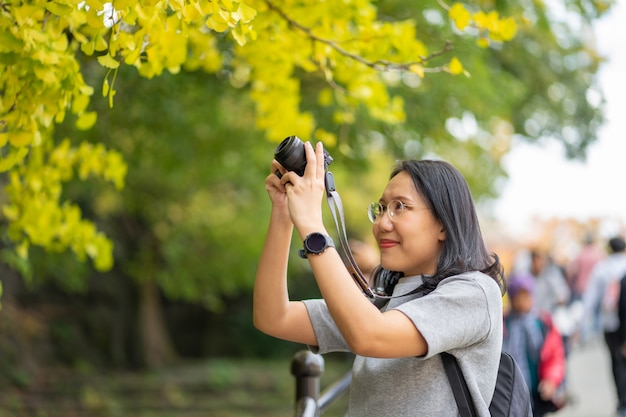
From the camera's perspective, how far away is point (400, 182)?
2.17m

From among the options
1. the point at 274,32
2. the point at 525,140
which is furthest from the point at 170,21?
the point at 525,140

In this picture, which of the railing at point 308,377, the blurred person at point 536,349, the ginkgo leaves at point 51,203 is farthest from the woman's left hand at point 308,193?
the blurred person at point 536,349

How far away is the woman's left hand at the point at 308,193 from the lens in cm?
191

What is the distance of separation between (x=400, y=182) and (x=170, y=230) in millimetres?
11278

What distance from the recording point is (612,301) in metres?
8.09

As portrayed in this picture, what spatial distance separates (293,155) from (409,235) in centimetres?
35

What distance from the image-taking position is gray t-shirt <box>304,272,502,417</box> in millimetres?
1920

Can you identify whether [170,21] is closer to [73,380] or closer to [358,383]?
[358,383]

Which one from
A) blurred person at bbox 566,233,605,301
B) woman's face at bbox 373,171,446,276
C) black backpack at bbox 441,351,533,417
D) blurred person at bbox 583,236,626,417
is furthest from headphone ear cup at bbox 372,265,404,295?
blurred person at bbox 566,233,605,301

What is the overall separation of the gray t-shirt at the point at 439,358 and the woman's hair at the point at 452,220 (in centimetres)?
5

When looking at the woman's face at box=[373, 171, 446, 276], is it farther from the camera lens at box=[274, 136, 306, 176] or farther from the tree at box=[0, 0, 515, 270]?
the tree at box=[0, 0, 515, 270]

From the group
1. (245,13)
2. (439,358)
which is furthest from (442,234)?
(245,13)

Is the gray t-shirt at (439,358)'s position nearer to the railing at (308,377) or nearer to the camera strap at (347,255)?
the camera strap at (347,255)

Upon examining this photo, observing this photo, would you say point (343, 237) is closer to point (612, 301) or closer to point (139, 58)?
point (139, 58)
